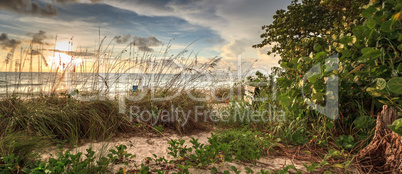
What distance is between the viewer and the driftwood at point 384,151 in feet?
6.65

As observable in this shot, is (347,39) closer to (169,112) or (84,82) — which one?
(169,112)

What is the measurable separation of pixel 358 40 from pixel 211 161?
1929 mm

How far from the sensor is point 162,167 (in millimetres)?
1999

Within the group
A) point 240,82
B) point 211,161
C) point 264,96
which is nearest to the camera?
point 211,161

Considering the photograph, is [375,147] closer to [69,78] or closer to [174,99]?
[174,99]

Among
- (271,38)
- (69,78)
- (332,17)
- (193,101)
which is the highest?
(332,17)

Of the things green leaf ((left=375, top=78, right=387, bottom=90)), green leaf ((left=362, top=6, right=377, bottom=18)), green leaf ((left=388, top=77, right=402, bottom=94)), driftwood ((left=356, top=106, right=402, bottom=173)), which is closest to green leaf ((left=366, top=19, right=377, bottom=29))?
green leaf ((left=362, top=6, right=377, bottom=18))

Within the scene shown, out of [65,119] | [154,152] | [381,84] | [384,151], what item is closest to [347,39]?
[381,84]

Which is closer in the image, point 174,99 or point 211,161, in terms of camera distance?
point 211,161

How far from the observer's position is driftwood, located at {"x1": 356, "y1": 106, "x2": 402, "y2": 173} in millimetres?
2027

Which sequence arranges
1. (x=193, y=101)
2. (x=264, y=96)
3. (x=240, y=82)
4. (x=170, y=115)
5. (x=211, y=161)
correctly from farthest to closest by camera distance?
(x=240, y=82)
(x=264, y=96)
(x=193, y=101)
(x=170, y=115)
(x=211, y=161)

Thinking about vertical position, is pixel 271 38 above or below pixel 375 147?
above

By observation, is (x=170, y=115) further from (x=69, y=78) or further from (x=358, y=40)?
(x=358, y=40)

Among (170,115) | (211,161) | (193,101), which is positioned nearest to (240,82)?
(193,101)
